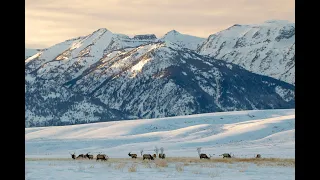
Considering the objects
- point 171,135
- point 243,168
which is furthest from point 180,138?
point 243,168

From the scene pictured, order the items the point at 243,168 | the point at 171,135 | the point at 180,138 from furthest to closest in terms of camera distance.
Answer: the point at 171,135
the point at 180,138
the point at 243,168

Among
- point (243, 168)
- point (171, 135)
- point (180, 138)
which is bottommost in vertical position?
point (180, 138)

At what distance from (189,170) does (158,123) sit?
9677cm

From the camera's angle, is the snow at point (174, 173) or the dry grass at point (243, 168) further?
the dry grass at point (243, 168)

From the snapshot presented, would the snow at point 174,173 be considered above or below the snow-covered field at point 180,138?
above

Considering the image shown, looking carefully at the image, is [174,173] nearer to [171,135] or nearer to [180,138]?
[180,138]

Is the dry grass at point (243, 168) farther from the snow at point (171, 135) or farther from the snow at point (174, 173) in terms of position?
the snow at point (171, 135)

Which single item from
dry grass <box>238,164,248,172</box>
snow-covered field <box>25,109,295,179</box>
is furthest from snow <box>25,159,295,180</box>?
snow-covered field <box>25,109,295,179</box>

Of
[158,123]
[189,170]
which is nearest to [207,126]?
[158,123]

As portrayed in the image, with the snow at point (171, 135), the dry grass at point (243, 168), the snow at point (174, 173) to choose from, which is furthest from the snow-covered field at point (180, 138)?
the snow at point (174, 173)

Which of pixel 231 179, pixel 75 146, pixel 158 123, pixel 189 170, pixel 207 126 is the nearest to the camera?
pixel 231 179
